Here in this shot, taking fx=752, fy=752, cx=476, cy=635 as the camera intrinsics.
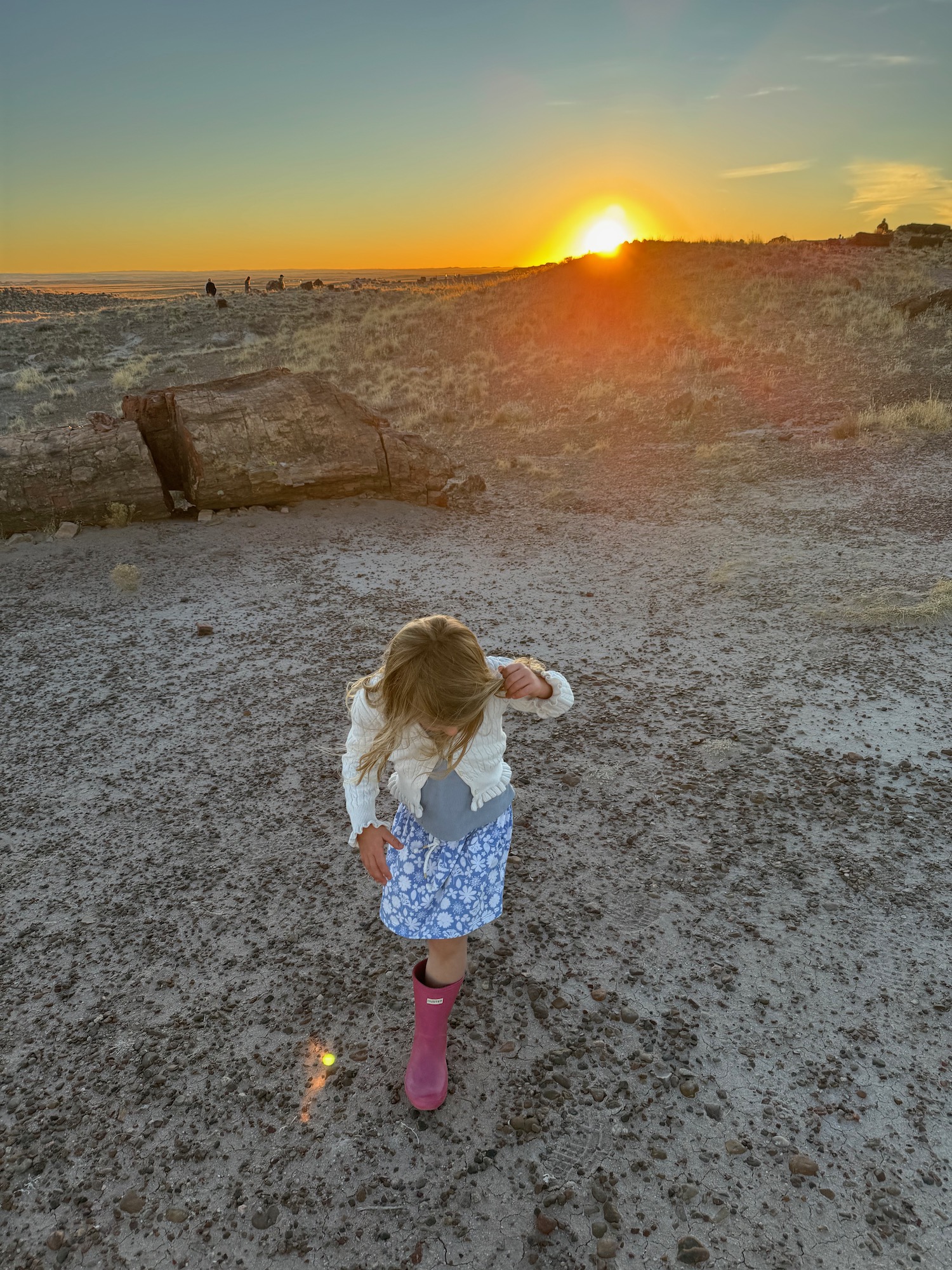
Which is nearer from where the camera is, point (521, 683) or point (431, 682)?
point (431, 682)

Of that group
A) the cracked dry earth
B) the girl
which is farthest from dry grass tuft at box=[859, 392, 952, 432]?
the girl

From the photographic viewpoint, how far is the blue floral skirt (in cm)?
232

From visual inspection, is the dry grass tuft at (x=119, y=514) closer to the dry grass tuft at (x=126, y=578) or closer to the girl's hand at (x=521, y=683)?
the dry grass tuft at (x=126, y=578)

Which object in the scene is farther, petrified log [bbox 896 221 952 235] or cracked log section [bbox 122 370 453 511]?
petrified log [bbox 896 221 952 235]

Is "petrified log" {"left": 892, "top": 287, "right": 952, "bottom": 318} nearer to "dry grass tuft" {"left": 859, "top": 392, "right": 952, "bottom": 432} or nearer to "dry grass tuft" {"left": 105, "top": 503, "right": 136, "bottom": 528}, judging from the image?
A: "dry grass tuft" {"left": 859, "top": 392, "right": 952, "bottom": 432}

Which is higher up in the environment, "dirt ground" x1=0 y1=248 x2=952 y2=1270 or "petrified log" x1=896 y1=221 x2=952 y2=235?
"petrified log" x1=896 y1=221 x2=952 y2=235

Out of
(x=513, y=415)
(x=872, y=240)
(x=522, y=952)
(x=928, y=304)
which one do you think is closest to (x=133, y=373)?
(x=513, y=415)

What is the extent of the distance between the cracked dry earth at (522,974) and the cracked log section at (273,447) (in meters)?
3.36

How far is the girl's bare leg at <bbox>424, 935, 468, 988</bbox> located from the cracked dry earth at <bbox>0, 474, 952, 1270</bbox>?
37 cm

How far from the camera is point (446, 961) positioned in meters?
2.43

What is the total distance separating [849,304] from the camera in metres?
21.4

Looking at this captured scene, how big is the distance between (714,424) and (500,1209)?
12.5 meters

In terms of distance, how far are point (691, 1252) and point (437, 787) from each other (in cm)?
140

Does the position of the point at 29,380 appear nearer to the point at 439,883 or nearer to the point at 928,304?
the point at 439,883
